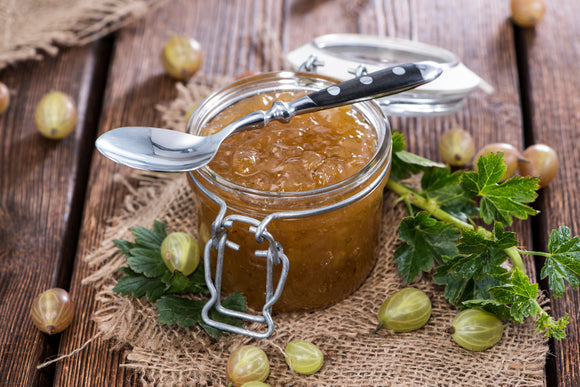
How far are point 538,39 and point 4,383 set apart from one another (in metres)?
1.40

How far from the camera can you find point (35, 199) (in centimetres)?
133

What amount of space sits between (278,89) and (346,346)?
47 centimetres

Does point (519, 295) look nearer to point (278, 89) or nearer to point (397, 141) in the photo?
point (397, 141)

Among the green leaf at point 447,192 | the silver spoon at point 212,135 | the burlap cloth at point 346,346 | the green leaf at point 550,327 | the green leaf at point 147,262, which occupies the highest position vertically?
the silver spoon at point 212,135

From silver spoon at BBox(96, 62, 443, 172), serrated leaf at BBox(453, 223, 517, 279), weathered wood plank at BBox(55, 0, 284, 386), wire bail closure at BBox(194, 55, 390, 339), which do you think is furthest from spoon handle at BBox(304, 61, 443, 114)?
weathered wood plank at BBox(55, 0, 284, 386)

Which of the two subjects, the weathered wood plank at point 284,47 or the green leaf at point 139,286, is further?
the weathered wood plank at point 284,47

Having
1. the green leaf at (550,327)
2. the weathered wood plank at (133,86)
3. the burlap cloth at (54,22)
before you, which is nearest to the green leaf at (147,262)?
the weathered wood plank at (133,86)

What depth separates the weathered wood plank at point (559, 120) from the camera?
1.07m

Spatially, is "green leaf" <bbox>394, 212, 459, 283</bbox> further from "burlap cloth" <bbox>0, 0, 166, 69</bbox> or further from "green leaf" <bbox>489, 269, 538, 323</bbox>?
"burlap cloth" <bbox>0, 0, 166, 69</bbox>

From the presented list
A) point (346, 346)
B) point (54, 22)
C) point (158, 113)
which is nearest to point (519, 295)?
point (346, 346)

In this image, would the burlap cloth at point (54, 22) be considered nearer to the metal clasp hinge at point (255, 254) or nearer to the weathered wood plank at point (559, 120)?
the metal clasp hinge at point (255, 254)

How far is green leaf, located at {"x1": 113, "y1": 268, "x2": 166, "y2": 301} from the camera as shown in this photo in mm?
1109

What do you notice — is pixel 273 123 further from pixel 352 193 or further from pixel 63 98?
pixel 63 98

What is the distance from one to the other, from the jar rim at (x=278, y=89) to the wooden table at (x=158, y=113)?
31cm
